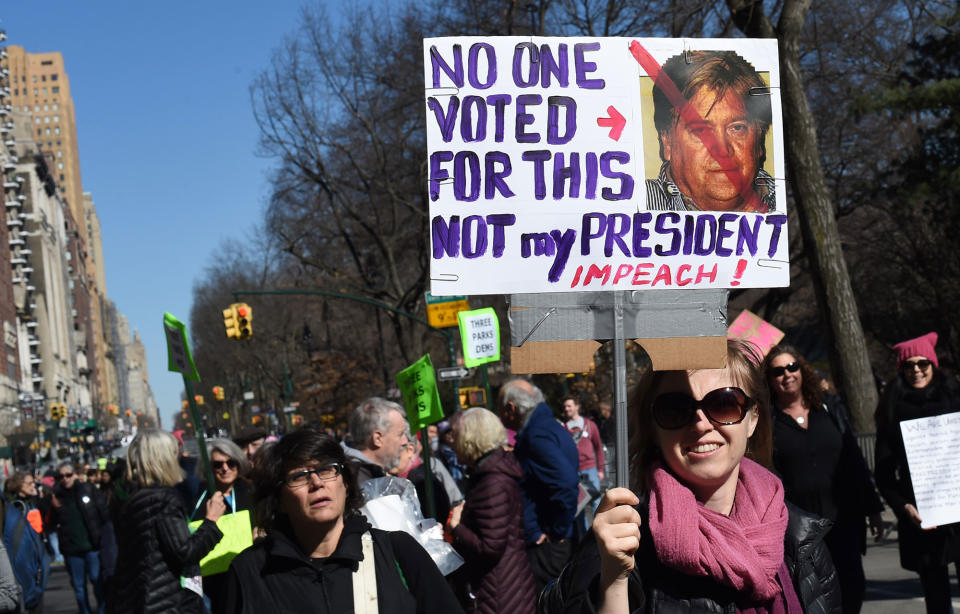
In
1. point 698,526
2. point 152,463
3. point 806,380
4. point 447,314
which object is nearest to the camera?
point 698,526

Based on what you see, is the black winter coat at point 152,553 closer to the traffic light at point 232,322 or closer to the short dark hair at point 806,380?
the short dark hair at point 806,380

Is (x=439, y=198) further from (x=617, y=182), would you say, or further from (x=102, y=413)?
(x=102, y=413)

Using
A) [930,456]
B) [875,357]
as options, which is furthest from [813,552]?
[875,357]

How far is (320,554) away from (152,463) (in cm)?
254

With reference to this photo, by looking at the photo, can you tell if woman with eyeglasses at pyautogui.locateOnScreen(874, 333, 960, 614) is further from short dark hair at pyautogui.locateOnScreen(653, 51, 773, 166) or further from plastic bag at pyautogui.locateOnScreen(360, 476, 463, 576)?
short dark hair at pyautogui.locateOnScreen(653, 51, 773, 166)

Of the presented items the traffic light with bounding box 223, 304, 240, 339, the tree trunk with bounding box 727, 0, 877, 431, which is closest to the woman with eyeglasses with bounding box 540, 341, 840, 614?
the tree trunk with bounding box 727, 0, 877, 431

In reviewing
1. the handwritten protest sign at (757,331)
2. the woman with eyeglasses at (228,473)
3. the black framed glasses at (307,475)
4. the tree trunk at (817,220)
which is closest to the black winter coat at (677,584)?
the black framed glasses at (307,475)

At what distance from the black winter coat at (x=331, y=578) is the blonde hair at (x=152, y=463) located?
2431 millimetres

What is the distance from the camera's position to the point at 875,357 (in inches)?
1706

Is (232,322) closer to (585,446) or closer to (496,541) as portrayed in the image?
(585,446)

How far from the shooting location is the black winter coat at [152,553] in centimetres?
590

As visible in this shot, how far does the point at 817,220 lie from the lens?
14250mm

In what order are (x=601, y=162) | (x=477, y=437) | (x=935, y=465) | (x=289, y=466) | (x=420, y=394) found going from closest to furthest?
(x=601, y=162)
(x=289, y=466)
(x=935, y=465)
(x=477, y=437)
(x=420, y=394)

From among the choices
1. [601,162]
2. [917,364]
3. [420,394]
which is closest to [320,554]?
[601,162]
